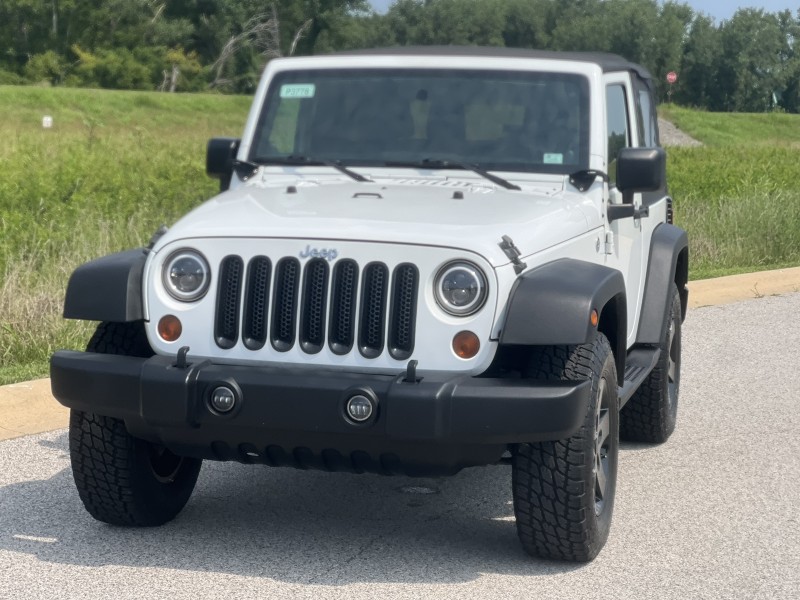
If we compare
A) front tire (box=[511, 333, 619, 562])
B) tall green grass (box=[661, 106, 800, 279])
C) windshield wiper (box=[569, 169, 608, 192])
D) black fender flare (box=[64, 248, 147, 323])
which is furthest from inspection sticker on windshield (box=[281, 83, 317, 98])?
tall green grass (box=[661, 106, 800, 279])

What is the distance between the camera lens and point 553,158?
18.5 ft

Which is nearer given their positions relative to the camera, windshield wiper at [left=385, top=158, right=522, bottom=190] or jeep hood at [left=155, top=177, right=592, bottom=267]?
jeep hood at [left=155, top=177, right=592, bottom=267]

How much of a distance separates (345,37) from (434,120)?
91967 mm

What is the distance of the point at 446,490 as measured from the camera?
5887 mm

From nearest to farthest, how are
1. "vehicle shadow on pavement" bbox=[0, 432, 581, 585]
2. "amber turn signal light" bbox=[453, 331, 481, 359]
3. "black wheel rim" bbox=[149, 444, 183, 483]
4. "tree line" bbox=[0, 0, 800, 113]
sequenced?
"amber turn signal light" bbox=[453, 331, 481, 359]
"vehicle shadow on pavement" bbox=[0, 432, 581, 585]
"black wheel rim" bbox=[149, 444, 183, 483]
"tree line" bbox=[0, 0, 800, 113]

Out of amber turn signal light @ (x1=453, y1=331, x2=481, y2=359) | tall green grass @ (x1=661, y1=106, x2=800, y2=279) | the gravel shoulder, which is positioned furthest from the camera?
the gravel shoulder

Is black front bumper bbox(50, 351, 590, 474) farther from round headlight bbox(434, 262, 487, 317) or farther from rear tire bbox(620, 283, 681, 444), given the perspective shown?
rear tire bbox(620, 283, 681, 444)

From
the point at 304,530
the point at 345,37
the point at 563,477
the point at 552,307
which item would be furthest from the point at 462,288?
the point at 345,37

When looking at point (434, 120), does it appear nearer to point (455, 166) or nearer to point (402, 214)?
point (455, 166)

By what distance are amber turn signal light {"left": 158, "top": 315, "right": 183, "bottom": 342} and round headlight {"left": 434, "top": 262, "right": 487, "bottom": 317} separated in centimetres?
90

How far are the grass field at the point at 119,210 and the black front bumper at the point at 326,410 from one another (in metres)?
3.04

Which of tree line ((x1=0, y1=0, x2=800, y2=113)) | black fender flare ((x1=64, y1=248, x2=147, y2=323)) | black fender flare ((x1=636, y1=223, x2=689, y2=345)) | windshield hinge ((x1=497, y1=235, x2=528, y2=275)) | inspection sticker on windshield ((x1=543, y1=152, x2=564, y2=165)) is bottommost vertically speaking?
tree line ((x1=0, y1=0, x2=800, y2=113))

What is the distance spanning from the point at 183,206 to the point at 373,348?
454 inches

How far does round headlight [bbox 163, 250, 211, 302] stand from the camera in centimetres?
464
